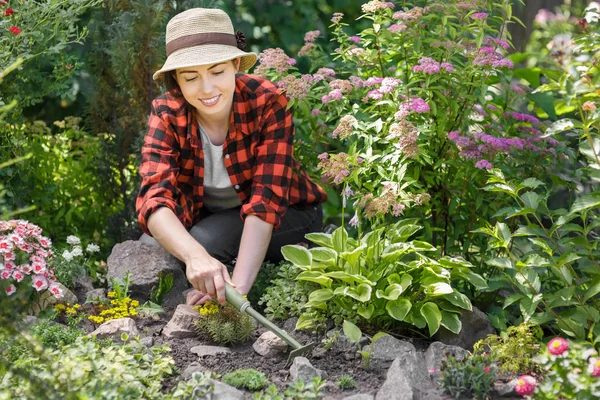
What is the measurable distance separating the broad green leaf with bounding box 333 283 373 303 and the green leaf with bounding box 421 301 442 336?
0.72ft

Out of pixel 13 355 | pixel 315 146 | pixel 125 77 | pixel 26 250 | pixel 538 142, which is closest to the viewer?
pixel 13 355

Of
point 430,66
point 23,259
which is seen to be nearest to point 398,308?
point 430,66

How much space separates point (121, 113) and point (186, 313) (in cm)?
167

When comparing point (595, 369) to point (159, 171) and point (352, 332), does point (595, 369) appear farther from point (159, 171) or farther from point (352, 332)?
point (159, 171)

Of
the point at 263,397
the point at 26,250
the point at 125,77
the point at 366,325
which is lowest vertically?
the point at 366,325

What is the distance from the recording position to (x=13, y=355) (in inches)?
115

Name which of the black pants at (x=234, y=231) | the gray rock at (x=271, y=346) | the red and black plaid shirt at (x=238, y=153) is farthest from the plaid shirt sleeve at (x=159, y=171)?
the gray rock at (x=271, y=346)

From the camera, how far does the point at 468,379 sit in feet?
8.59

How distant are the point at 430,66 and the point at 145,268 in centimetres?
153

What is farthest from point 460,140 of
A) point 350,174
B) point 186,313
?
point 186,313

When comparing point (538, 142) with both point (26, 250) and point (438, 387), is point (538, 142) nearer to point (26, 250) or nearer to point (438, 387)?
point (438, 387)

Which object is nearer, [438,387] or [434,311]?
[438,387]

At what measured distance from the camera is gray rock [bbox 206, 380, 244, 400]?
2.61 m

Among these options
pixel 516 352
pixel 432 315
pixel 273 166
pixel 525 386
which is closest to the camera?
pixel 525 386
